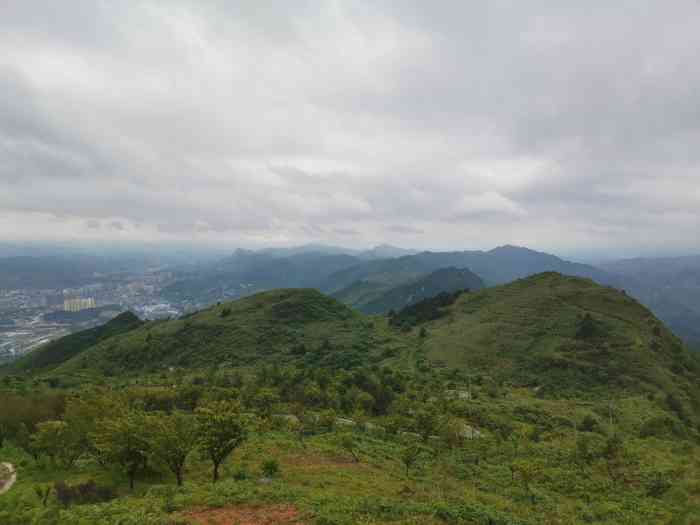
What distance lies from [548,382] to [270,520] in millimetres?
68276

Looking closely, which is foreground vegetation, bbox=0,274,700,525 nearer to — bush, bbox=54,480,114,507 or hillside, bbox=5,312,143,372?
bush, bbox=54,480,114,507

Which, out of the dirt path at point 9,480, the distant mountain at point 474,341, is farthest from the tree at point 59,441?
the distant mountain at point 474,341

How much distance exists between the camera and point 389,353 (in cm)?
9738

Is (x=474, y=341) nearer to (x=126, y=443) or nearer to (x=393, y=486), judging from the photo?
(x=393, y=486)

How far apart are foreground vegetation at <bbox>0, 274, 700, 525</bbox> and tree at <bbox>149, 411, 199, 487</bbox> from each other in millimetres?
110

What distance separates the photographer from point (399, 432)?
147 ft

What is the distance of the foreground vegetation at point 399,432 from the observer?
2356 cm

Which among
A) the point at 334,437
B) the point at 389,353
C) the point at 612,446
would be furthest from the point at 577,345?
the point at 334,437

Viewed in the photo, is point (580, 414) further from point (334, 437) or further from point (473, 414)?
point (334, 437)

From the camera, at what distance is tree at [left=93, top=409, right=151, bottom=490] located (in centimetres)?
2623

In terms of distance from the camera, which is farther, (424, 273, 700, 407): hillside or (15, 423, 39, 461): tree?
(424, 273, 700, 407): hillside

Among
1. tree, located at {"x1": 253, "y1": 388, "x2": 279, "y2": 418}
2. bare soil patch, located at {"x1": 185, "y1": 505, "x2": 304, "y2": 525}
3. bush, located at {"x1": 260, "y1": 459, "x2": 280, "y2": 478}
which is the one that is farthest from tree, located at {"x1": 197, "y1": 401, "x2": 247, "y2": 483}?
tree, located at {"x1": 253, "y1": 388, "x2": 279, "y2": 418}

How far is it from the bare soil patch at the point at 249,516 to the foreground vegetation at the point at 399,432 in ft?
0.44

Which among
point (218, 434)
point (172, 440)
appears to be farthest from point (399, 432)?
point (172, 440)
